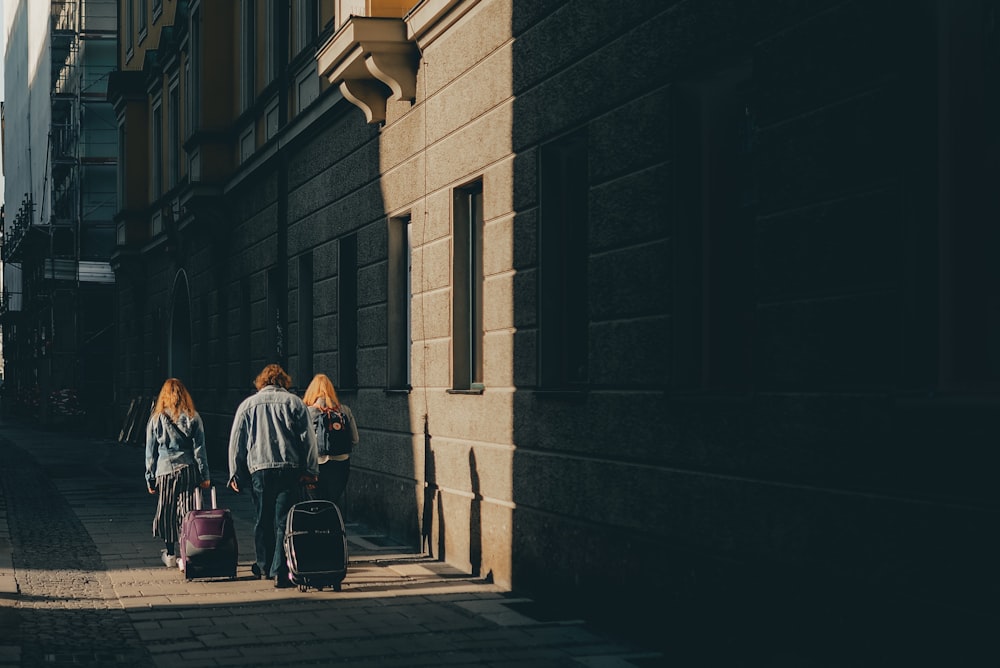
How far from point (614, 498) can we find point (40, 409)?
146 feet

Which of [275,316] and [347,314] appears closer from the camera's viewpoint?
[347,314]

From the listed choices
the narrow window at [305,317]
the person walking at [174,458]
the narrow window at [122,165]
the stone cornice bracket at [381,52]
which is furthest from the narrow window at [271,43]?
the narrow window at [122,165]

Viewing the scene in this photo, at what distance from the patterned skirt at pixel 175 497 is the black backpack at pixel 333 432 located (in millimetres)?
1206

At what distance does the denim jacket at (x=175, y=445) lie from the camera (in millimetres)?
12391

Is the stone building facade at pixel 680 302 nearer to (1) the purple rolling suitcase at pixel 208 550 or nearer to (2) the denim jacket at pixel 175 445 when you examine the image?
(1) the purple rolling suitcase at pixel 208 550

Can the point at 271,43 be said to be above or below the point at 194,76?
below

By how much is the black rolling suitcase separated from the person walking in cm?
Answer: 173

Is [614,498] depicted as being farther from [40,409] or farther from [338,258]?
[40,409]

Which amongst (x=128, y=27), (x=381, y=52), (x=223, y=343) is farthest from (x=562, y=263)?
(x=128, y=27)

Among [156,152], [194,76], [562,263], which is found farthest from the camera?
[156,152]

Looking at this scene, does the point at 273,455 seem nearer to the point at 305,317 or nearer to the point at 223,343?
the point at 305,317

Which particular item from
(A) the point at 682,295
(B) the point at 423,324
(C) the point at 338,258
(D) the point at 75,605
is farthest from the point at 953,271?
(C) the point at 338,258

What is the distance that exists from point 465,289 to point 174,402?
8.62 ft

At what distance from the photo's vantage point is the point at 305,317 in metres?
18.3
